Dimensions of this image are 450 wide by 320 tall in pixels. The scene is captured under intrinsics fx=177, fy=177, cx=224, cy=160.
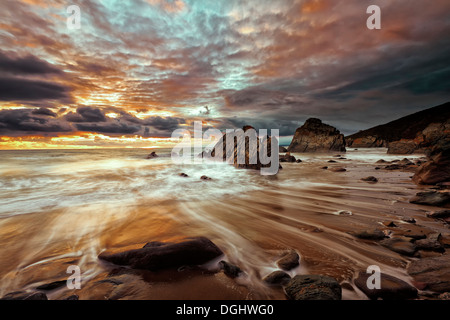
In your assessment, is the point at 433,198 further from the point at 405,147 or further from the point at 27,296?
the point at 405,147

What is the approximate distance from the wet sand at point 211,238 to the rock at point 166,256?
0.13 metres

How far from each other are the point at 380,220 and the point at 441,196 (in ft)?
8.68

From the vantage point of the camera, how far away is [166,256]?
8.97 feet

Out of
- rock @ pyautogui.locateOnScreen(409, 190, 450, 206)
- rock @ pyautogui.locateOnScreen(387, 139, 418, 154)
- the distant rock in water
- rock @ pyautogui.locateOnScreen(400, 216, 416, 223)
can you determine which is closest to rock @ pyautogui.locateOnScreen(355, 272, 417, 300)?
rock @ pyautogui.locateOnScreen(400, 216, 416, 223)

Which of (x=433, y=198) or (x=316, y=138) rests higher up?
(x=316, y=138)

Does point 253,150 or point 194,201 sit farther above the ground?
point 253,150

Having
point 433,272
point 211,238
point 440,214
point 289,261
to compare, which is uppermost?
point 440,214

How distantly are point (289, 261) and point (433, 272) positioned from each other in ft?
5.86

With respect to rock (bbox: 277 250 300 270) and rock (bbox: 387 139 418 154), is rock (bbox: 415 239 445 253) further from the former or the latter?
rock (bbox: 387 139 418 154)

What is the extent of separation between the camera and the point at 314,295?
1.98m

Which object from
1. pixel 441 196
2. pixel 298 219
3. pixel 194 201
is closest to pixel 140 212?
pixel 194 201

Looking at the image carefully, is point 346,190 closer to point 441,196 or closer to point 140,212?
point 441,196

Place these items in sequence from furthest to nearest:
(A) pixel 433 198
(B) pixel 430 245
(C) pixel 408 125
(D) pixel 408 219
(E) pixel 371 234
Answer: (C) pixel 408 125 → (A) pixel 433 198 → (D) pixel 408 219 → (E) pixel 371 234 → (B) pixel 430 245

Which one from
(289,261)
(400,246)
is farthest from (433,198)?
(289,261)
